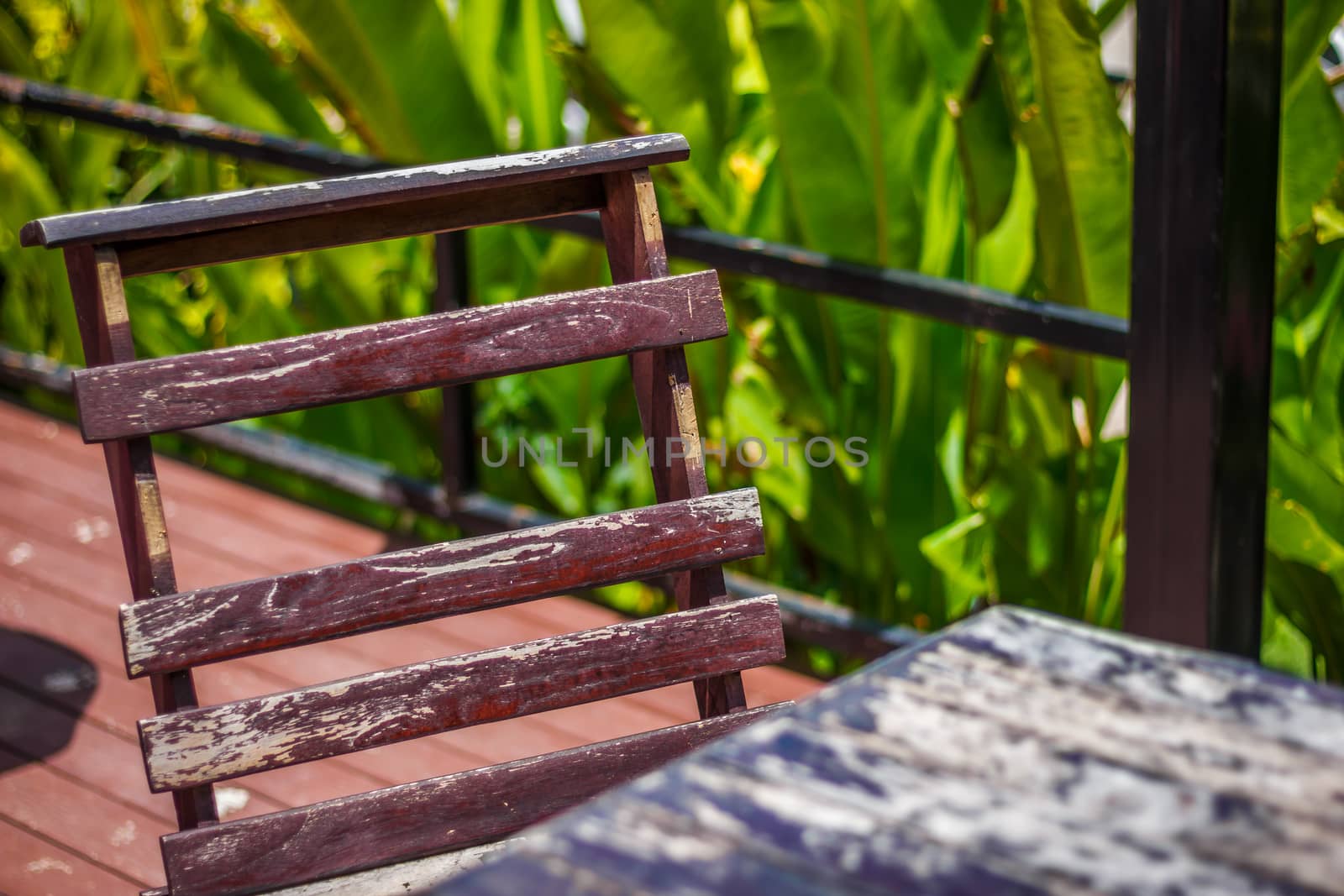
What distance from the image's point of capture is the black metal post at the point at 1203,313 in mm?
1205

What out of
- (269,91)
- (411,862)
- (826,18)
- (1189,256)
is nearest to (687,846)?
(411,862)

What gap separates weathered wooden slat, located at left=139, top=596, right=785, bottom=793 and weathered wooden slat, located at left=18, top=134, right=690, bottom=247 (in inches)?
13.6

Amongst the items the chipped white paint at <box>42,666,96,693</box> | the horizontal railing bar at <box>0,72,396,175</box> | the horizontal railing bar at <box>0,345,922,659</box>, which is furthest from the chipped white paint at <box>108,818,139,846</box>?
the horizontal railing bar at <box>0,72,396,175</box>

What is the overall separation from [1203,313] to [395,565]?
767 mm

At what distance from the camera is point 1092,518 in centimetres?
179

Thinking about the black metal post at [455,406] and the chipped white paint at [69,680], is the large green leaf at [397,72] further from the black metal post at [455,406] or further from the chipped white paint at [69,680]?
the chipped white paint at [69,680]

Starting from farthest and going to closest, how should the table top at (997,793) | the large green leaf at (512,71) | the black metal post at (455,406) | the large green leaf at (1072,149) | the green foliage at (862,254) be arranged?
the large green leaf at (512,71) → the black metal post at (455,406) → the green foliage at (862,254) → the large green leaf at (1072,149) → the table top at (997,793)

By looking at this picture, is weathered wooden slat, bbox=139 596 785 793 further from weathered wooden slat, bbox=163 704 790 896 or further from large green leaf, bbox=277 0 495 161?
large green leaf, bbox=277 0 495 161

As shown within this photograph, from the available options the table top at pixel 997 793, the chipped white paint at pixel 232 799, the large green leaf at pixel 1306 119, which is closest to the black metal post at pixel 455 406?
the chipped white paint at pixel 232 799

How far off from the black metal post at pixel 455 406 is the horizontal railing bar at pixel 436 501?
0.10ft

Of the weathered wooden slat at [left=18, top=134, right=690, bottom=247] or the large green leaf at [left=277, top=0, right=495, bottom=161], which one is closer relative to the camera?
the weathered wooden slat at [left=18, top=134, right=690, bottom=247]

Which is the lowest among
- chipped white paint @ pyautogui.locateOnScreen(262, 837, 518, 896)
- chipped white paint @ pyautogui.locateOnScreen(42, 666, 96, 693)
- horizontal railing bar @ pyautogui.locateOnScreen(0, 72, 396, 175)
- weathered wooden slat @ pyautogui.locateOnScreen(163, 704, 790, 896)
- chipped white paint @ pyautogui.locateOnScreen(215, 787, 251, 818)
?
chipped white paint @ pyautogui.locateOnScreen(215, 787, 251, 818)

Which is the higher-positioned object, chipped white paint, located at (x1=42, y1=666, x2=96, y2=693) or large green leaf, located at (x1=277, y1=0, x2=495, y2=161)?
large green leaf, located at (x1=277, y1=0, x2=495, y2=161)

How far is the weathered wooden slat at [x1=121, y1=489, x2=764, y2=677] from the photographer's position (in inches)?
38.0
